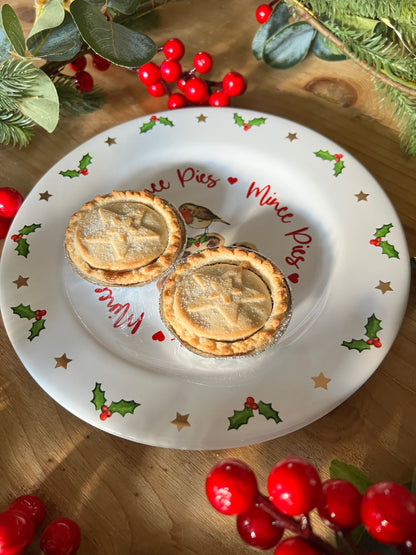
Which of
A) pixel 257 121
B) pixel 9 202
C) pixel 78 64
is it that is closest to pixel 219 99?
pixel 257 121

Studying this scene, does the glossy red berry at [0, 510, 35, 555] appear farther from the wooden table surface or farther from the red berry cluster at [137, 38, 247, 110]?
the red berry cluster at [137, 38, 247, 110]

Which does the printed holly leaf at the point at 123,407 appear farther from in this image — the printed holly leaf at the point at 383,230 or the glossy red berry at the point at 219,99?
the glossy red berry at the point at 219,99

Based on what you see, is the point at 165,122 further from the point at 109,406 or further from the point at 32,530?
the point at 32,530

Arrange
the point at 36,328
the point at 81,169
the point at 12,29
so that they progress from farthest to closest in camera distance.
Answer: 1. the point at 81,169
2. the point at 12,29
3. the point at 36,328

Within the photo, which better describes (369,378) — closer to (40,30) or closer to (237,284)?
(237,284)

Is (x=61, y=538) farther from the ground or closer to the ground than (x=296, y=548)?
closer to the ground
